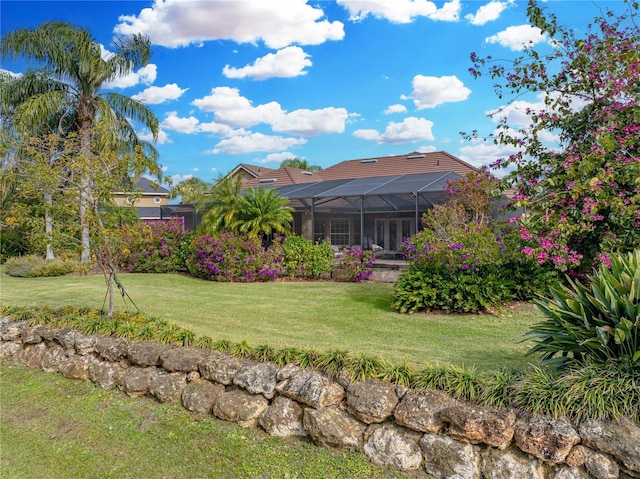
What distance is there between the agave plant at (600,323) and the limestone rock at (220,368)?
3087 mm

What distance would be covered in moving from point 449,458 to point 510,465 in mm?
450

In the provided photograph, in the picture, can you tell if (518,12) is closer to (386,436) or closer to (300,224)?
(386,436)

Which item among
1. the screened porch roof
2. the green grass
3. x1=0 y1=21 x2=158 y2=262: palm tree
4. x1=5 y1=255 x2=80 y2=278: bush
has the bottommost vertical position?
the green grass

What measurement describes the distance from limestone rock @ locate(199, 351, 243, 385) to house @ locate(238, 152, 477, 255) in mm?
12693

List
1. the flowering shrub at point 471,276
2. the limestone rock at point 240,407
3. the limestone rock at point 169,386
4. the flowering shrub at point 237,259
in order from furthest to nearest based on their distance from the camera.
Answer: the flowering shrub at point 237,259 → the flowering shrub at point 471,276 → the limestone rock at point 169,386 → the limestone rock at point 240,407

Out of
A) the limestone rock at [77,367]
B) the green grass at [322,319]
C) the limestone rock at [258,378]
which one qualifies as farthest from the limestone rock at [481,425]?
the limestone rock at [77,367]

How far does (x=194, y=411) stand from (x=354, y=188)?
1564 cm

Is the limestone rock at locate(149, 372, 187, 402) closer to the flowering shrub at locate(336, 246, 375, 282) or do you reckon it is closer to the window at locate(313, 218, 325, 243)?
the flowering shrub at locate(336, 246, 375, 282)

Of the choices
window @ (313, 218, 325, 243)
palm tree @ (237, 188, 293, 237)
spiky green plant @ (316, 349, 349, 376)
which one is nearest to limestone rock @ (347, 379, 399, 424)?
spiky green plant @ (316, 349, 349, 376)

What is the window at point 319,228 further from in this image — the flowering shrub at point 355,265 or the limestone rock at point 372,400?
the limestone rock at point 372,400

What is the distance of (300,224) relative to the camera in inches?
945

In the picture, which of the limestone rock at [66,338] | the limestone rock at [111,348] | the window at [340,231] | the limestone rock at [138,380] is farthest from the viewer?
the window at [340,231]

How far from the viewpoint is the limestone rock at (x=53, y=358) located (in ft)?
21.6

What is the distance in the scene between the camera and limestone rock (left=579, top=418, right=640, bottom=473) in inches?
123
